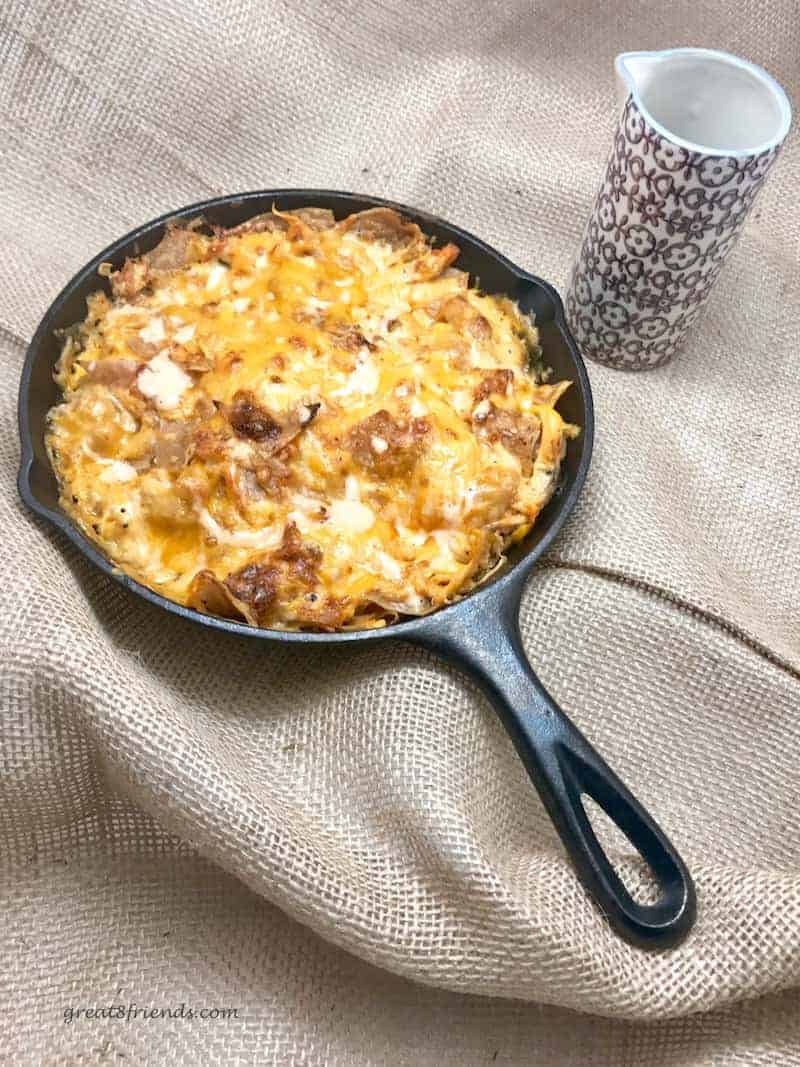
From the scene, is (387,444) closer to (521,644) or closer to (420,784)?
(521,644)

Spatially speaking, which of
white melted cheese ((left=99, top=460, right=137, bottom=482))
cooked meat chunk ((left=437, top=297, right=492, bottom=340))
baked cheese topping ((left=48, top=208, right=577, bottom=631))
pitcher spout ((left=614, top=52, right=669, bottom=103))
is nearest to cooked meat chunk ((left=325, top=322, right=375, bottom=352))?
baked cheese topping ((left=48, top=208, right=577, bottom=631))

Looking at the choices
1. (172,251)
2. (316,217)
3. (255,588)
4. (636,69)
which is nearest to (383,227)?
(316,217)

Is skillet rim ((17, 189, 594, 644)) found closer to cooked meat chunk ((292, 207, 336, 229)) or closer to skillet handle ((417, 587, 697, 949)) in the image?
skillet handle ((417, 587, 697, 949))

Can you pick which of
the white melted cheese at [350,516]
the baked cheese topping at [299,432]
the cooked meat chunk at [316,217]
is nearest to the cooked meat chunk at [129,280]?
the baked cheese topping at [299,432]

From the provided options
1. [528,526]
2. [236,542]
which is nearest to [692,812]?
[528,526]

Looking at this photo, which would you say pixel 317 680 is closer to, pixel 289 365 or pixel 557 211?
pixel 289 365

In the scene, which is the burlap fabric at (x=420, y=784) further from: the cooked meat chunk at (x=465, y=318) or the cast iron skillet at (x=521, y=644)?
the cooked meat chunk at (x=465, y=318)
